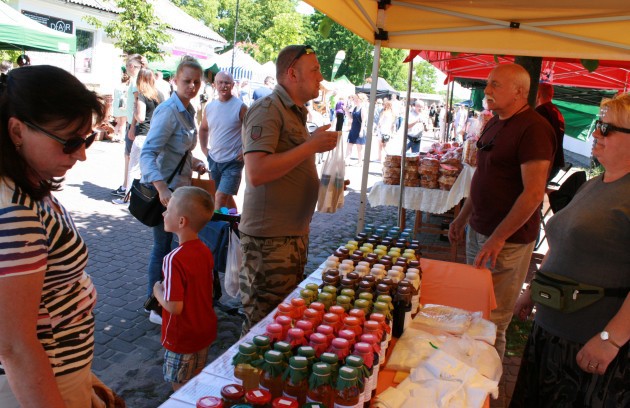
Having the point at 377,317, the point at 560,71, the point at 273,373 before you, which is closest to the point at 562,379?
the point at 377,317

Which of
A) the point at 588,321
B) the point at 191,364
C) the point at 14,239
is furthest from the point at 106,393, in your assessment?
the point at 588,321

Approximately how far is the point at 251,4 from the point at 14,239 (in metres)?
62.1

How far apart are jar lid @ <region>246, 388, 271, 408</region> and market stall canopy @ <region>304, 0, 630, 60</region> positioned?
2540 millimetres

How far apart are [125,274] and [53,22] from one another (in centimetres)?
1981

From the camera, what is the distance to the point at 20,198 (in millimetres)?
1189

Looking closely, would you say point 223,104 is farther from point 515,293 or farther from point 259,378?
point 259,378

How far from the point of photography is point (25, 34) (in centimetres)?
884

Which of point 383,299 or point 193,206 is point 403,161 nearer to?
point 193,206

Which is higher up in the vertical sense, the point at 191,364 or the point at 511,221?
the point at 511,221

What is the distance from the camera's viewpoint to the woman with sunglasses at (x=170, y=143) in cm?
380

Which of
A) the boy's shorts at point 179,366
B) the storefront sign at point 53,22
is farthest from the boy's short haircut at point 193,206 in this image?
the storefront sign at point 53,22

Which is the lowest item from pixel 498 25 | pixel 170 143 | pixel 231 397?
pixel 231 397

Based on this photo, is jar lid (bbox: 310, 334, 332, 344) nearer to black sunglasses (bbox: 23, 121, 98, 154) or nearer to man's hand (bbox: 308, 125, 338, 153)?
black sunglasses (bbox: 23, 121, 98, 154)

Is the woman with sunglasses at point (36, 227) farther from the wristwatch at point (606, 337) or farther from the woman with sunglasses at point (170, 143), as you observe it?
the woman with sunglasses at point (170, 143)
